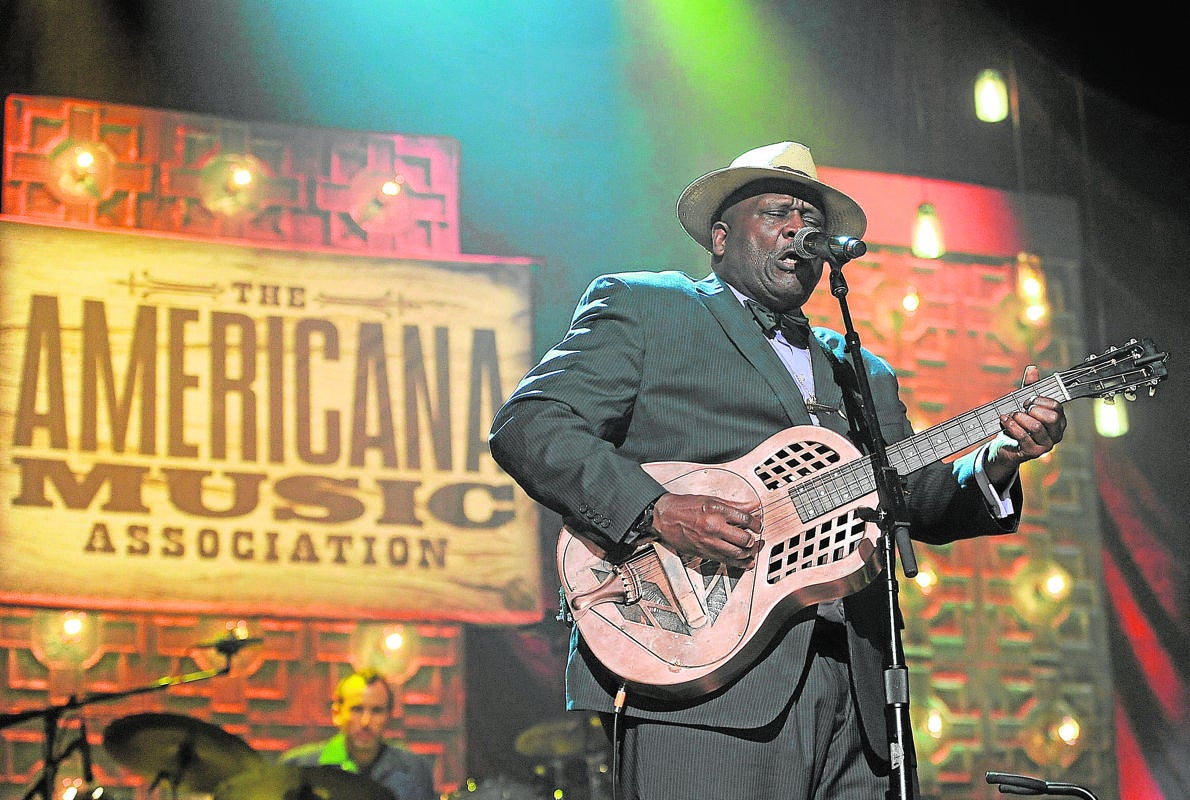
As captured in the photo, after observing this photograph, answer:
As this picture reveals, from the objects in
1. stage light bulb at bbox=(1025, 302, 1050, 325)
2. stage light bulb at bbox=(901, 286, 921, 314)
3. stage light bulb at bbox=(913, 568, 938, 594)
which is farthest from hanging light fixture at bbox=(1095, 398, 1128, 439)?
stage light bulb at bbox=(913, 568, 938, 594)

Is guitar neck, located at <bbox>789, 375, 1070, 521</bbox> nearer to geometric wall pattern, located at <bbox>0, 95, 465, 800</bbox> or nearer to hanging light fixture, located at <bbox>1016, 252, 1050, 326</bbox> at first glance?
geometric wall pattern, located at <bbox>0, 95, 465, 800</bbox>

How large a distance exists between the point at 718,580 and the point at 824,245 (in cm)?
82

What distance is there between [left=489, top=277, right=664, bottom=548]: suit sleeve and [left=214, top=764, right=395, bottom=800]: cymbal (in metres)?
2.80

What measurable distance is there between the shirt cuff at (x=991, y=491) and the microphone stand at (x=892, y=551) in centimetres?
21

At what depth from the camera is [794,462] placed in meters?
2.80

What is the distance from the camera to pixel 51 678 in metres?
5.44

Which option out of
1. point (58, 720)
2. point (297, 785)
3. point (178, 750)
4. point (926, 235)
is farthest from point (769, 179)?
point (926, 235)

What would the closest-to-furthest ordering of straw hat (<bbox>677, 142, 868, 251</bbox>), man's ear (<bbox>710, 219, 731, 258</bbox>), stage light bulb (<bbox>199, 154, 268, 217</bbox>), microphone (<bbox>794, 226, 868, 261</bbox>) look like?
microphone (<bbox>794, 226, 868, 261</bbox>)
straw hat (<bbox>677, 142, 868, 251</bbox>)
man's ear (<bbox>710, 219, 731, 258</bbox>)
stage light bulb (<bbox>199, 154, 268, 217</bbox>)

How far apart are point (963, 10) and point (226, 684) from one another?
5410 millimetres

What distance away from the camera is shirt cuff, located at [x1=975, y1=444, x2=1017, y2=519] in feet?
9.39

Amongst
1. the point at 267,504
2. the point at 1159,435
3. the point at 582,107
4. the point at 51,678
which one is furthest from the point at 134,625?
the point at 1159,435

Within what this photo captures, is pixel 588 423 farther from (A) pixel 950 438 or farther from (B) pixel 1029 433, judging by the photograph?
(B) pixel 1029 433

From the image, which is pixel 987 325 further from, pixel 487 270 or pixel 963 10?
pixel 487 270

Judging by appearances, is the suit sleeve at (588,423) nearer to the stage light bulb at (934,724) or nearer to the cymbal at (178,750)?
the cymbal at (178,750)
